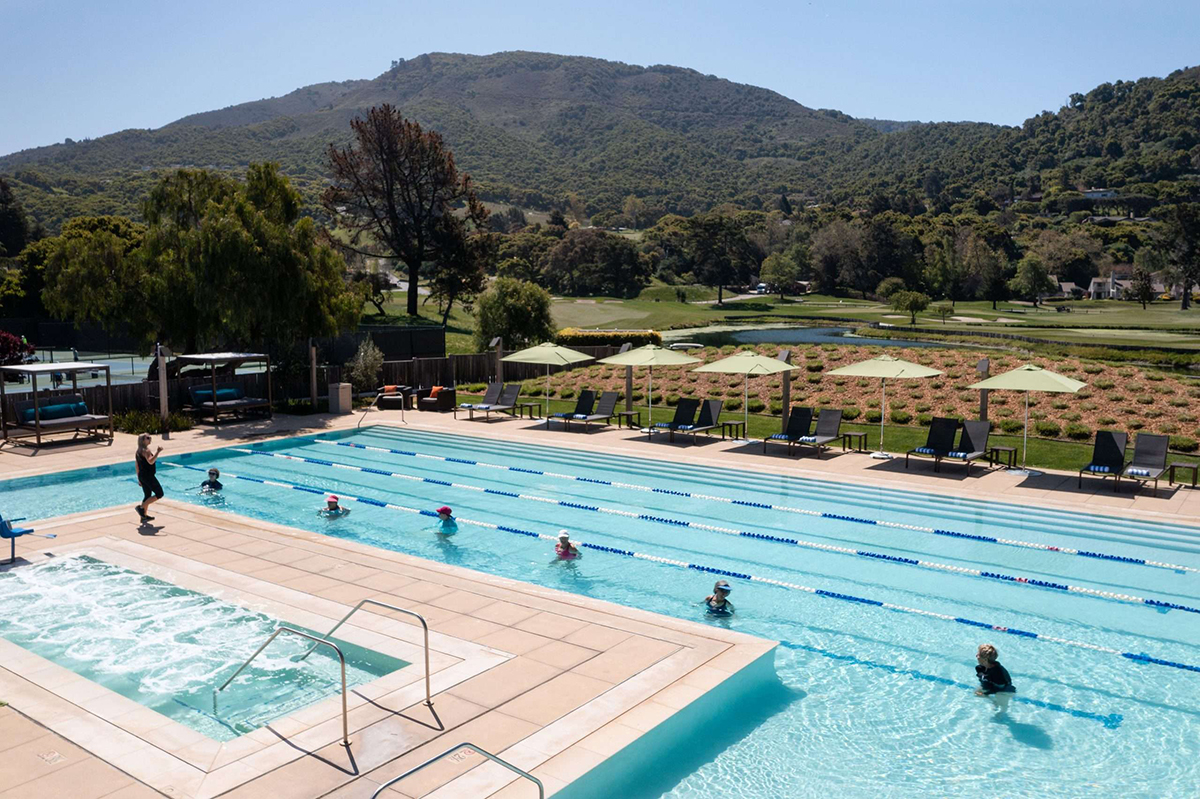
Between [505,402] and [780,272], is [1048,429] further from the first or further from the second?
[780,272]

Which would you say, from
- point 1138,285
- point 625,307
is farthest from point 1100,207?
point 625,307

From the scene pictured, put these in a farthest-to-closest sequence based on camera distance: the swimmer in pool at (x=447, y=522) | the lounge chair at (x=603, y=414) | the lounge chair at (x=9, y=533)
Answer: the lounge chair at (x=603, y=414)
the swimmer in pool at (x=447, y=522)
the lounge chair at (x=9, y=533)

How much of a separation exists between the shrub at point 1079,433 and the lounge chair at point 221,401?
19.3 metres

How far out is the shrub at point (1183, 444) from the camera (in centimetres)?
1694

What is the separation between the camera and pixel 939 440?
1653 centimetres

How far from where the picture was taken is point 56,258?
2842cm

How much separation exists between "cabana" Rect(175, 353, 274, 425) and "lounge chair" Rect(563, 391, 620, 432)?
27.1 feet

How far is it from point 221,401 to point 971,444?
59.6ft

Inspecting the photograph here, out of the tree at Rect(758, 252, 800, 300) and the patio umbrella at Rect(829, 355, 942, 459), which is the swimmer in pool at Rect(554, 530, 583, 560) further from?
the tree at Rect(758, 252, 800, 300)

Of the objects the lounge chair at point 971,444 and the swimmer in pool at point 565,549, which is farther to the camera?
the lounge chair at point 971,444

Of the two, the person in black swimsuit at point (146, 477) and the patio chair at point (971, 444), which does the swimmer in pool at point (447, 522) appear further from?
the patio chair at point (971, 444)

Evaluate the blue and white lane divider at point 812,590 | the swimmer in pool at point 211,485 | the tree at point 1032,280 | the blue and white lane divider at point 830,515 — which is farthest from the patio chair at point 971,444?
the tree at point 1032,280

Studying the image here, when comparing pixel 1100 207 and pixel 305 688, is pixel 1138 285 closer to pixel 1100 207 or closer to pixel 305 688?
pixel 1100 207

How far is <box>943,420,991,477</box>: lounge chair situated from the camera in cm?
1616
